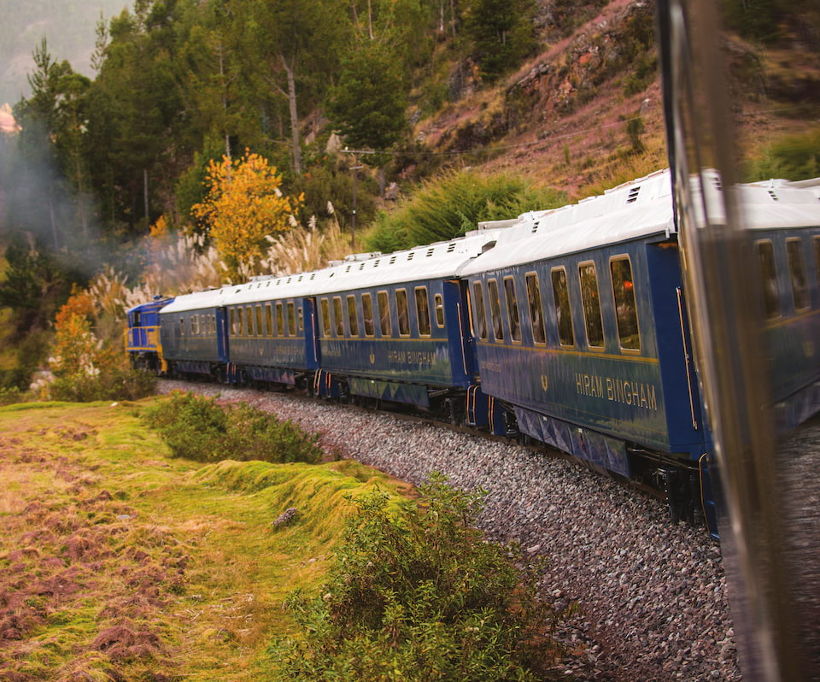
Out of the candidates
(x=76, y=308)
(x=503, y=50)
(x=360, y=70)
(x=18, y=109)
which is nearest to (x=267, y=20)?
(x=360, y=70)

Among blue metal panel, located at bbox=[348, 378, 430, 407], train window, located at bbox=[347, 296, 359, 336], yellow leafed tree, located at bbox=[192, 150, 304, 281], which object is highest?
yellow leafed tree, located at bbox=[192, 150, 304, 281]

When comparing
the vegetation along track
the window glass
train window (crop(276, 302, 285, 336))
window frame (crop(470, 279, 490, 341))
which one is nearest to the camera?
the vegetation along track

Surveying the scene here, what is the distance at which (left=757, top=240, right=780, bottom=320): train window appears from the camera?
818 mm

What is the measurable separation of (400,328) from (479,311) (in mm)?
3443

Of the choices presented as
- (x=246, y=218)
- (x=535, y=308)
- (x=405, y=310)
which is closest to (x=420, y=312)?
(x=405, y=310)

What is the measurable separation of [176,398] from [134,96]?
5773 cm

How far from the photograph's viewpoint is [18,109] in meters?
80.6

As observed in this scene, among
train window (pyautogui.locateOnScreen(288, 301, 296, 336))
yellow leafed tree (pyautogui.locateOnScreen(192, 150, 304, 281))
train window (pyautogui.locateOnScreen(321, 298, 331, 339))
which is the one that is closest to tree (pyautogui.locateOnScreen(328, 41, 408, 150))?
yellow leafed tree (pyautogui.locateOnScreen(192, 150, 304, 281))

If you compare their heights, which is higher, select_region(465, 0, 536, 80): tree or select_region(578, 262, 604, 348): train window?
select_region(465, 0, 536, 80): tree

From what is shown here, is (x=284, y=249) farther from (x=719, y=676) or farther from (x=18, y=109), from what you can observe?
(x=18, y=109)

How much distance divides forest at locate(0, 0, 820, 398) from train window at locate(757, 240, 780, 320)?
109 ft

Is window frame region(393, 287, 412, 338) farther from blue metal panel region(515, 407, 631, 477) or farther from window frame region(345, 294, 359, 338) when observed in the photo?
blue metal panel region(515, 407, 631, 477)

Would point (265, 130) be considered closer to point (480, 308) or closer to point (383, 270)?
point (383, 270)

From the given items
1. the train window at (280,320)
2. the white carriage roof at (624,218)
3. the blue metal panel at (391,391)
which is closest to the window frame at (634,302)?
the white carriage roof at (624,218)
